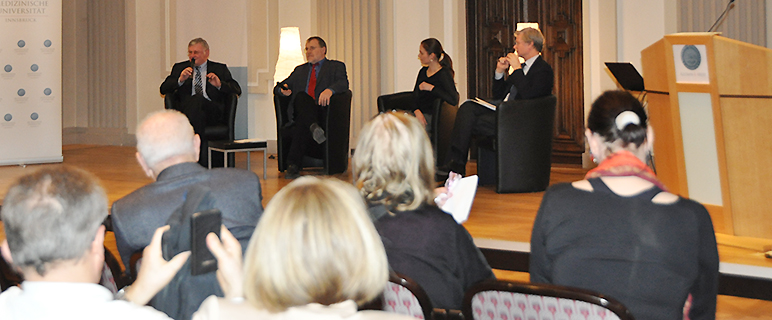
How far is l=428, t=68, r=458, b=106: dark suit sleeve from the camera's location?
5.89m

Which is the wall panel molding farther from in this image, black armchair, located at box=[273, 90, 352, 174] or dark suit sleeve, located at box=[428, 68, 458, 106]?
black armchair, located at box=[273, 90, 352, 174]

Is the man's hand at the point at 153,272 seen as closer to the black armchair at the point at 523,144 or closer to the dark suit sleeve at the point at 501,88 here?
the black armchair at the point at 523,144

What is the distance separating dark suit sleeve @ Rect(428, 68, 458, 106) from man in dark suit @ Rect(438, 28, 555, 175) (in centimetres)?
30

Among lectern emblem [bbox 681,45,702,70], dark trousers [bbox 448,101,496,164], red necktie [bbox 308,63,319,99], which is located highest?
red necktie [bbox 308,63,319,99]

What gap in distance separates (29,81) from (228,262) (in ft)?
24.6

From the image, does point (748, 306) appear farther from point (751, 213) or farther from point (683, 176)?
point (683, 176)

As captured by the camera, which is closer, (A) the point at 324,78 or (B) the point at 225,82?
(A) the point at 324,78

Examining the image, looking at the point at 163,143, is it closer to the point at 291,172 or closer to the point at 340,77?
the point at 291,172

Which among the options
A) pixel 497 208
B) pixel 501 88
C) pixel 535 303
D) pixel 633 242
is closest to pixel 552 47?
pixel 501 88

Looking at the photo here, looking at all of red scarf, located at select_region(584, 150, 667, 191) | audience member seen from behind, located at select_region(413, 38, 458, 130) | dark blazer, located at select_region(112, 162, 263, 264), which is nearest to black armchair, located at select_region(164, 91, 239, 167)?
audience member seen from behind, located at select_region(413, 38, 458, 130)

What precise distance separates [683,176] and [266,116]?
613 cm

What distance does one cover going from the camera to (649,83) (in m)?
3.71

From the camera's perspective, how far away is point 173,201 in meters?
1.91

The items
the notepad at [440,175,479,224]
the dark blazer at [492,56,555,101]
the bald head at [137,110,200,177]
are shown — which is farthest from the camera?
the dark blazer at [492,56,555,101]
